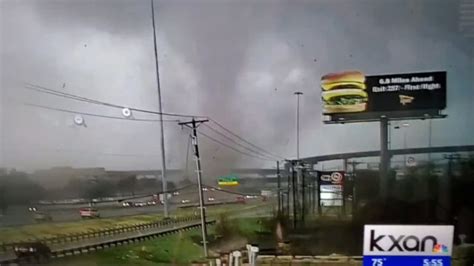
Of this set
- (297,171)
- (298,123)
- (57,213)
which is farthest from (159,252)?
(298,123)

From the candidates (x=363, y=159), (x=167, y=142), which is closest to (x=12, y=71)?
(x=167, y=142)

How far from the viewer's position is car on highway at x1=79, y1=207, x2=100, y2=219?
1.96m

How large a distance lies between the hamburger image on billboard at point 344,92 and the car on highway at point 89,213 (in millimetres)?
943

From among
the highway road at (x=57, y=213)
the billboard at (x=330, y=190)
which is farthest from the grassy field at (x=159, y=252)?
the billboard at (x=330, y=190)

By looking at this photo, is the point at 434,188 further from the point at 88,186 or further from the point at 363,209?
the point at 88,186

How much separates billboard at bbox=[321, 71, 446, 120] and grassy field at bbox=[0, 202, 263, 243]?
1.97 ft

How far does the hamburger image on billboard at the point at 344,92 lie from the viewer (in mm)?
1880

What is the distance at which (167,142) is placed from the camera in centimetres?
194

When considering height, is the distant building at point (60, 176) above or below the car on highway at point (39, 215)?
above

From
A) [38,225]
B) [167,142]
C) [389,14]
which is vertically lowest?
[38,225]

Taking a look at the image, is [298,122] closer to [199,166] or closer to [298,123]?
[298,123]

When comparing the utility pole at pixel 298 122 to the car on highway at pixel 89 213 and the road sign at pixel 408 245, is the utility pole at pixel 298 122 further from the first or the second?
the car on highway at pixel 89 213

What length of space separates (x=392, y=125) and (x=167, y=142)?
837 mm

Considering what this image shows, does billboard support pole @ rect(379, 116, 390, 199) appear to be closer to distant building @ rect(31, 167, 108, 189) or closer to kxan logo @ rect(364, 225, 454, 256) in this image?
kxan logo @ rect(364, 225, 454, 256)
